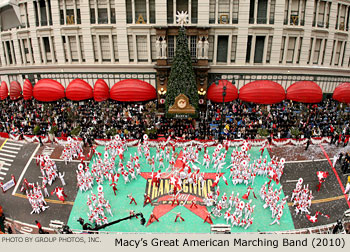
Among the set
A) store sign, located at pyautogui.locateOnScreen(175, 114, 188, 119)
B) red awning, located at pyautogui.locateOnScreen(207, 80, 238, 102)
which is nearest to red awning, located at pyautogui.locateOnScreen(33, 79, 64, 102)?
store sign, located at pyautogui.locateOnScreen(175, 114, 188, 119)

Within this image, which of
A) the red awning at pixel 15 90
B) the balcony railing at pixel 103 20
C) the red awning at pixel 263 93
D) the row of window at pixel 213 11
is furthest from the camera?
the red awning at pixel 15 90

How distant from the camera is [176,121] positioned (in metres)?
27.6

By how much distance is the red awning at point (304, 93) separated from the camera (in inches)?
1071

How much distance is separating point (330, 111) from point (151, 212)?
77.7 feet

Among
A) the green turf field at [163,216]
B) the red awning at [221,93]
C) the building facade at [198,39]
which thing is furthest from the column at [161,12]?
the green turf field at [163,216]

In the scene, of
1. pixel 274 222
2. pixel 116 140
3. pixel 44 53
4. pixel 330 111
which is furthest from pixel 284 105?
pixel 44 53

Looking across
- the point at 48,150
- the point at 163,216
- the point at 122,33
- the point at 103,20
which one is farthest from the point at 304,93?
the point at 48,150

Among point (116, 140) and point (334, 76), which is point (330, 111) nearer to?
point (334, 76)

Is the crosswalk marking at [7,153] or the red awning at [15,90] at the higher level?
the red awning at [15,90]

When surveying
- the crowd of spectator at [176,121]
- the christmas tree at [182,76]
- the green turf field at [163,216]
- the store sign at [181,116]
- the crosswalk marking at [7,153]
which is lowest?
the green turf field at [163,216]

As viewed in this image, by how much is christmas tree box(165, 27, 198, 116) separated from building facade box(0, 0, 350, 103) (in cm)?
321

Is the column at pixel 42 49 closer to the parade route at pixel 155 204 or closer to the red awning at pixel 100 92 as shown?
the red awning at pixel 100 92

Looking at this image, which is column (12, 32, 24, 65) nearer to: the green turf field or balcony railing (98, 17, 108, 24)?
balcony railing (98, 17, 108, 24)

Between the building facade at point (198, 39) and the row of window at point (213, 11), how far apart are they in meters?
0.10
